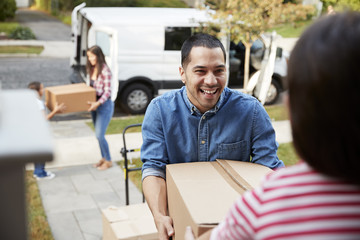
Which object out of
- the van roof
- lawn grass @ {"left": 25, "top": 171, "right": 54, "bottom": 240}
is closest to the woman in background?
lawn grass @ {"left": 25, "top": 171, "right": 54, "bottom": 240}

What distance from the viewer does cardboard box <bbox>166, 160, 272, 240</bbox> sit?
1.49 m

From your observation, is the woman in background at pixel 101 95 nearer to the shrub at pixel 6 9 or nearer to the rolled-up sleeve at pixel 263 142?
the rolled-up sleeve at pixel 263 142

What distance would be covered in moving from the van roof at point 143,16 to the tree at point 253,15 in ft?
2.72

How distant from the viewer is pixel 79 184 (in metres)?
5.95

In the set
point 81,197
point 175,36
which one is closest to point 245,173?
point 81,197

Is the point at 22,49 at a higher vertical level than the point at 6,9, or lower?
lower

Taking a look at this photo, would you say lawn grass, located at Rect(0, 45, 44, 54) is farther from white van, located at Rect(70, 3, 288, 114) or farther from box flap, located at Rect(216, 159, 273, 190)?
box flap, located at Rect(216, 159, 273, 190)

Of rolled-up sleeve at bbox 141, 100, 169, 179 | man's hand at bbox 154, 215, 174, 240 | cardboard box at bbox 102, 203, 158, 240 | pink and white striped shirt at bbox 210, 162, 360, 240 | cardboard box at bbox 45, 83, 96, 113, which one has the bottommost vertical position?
cardboard box at bbox 45, 83, 96, 113

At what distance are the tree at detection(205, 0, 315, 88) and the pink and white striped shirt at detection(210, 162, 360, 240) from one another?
7932mm

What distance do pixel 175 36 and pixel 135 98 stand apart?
4.84 ft

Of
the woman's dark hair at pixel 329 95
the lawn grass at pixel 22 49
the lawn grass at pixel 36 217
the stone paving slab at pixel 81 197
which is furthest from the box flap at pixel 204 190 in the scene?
the lawn grass at pixel 22 49

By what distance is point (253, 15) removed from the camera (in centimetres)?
857

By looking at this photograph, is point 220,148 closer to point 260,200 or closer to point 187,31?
point 260,200

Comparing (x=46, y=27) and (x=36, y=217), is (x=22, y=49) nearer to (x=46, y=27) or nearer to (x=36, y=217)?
(x=46, y=27)
